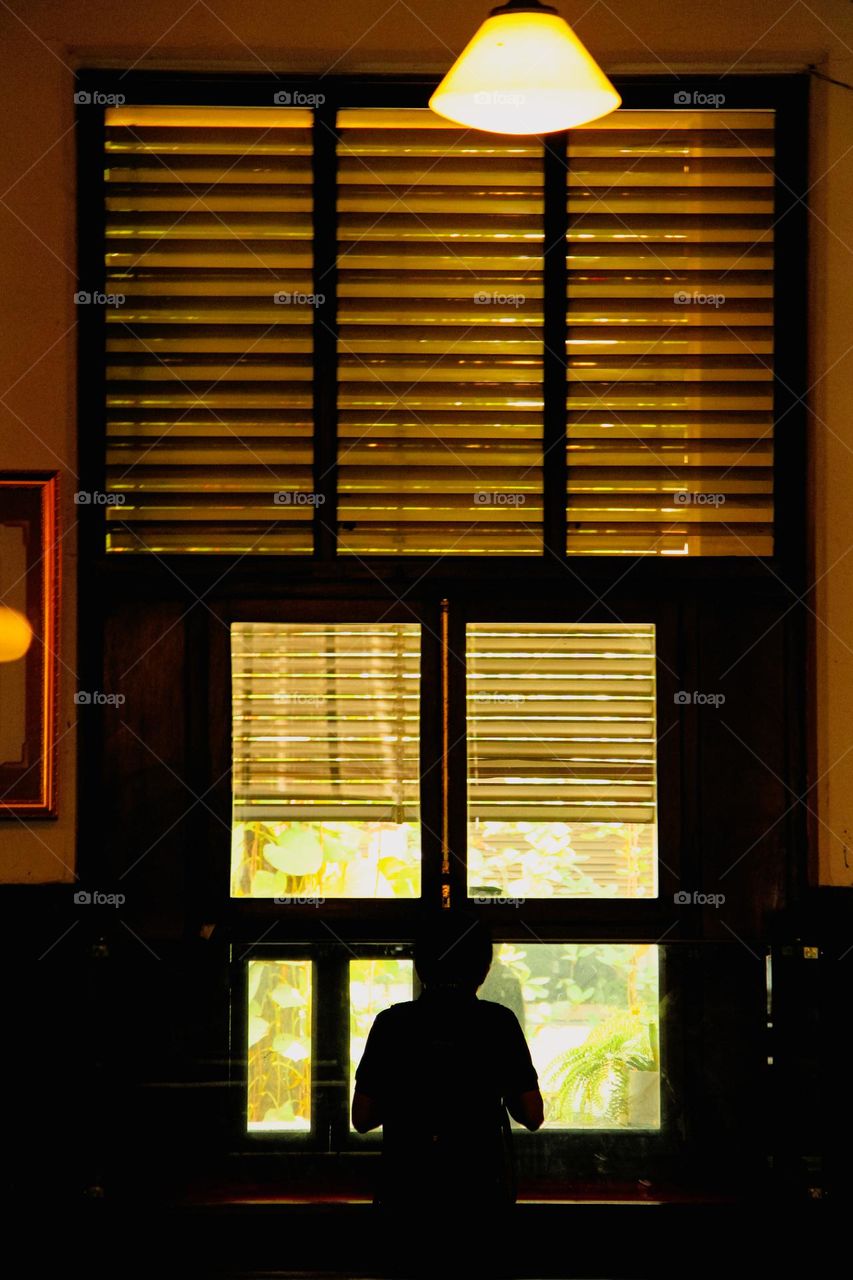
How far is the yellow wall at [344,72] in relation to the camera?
4.15 m

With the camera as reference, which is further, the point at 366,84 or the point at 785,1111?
the point at 366,84

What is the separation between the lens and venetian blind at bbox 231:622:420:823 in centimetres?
419

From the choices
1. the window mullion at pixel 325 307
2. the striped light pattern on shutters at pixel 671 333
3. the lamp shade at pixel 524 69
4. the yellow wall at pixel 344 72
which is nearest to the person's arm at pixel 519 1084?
the yellow wall at pixel 344 72

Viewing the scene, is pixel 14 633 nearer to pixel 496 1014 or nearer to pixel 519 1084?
pixel 496 1014

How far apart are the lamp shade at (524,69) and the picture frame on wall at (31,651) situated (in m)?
1.96

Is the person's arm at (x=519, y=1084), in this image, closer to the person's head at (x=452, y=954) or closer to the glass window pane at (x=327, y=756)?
the person's head at (x=452, y=954)

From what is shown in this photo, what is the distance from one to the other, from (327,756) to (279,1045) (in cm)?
99

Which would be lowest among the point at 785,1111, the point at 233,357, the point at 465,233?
the point at 785,1111

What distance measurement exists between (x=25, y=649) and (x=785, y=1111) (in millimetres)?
2983

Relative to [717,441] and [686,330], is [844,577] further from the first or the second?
[686,330]

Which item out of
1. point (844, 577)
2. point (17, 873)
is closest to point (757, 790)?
point (844, 577)

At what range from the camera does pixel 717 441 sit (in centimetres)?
429

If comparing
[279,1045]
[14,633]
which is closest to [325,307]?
[14,633]

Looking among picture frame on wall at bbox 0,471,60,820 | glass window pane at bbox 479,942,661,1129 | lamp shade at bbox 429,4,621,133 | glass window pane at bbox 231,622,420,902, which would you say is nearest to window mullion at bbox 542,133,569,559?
glass window pane at bbox 231,622,420,902
